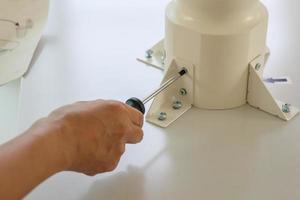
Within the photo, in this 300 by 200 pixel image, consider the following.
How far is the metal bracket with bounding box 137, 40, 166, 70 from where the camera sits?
1.05m

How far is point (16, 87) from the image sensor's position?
105 centimetres

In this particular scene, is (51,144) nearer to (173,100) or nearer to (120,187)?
(120,187)

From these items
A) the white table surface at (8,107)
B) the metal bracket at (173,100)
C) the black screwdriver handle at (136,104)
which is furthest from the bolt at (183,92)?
the white table surface at (8,107)

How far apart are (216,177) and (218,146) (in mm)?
72

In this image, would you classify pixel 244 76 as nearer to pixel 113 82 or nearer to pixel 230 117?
pixel 230 117

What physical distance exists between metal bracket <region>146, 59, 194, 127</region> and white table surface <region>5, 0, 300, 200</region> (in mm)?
16

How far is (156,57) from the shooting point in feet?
3.53

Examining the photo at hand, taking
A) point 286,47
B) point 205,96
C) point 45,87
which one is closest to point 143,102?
point 205,96

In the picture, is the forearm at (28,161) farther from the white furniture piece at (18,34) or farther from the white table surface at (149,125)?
the white furniture piece at (18,34)

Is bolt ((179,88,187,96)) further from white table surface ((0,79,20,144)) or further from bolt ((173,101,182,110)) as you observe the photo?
white table surface ((0,79,20,144))

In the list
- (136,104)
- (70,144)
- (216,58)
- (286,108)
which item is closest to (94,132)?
(70,144)

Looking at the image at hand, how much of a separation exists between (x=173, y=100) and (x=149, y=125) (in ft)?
0.23

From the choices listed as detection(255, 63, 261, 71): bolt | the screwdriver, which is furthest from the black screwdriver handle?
detection(255, 63, 261, 71): bolt

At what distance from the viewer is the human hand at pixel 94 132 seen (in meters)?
0.72
